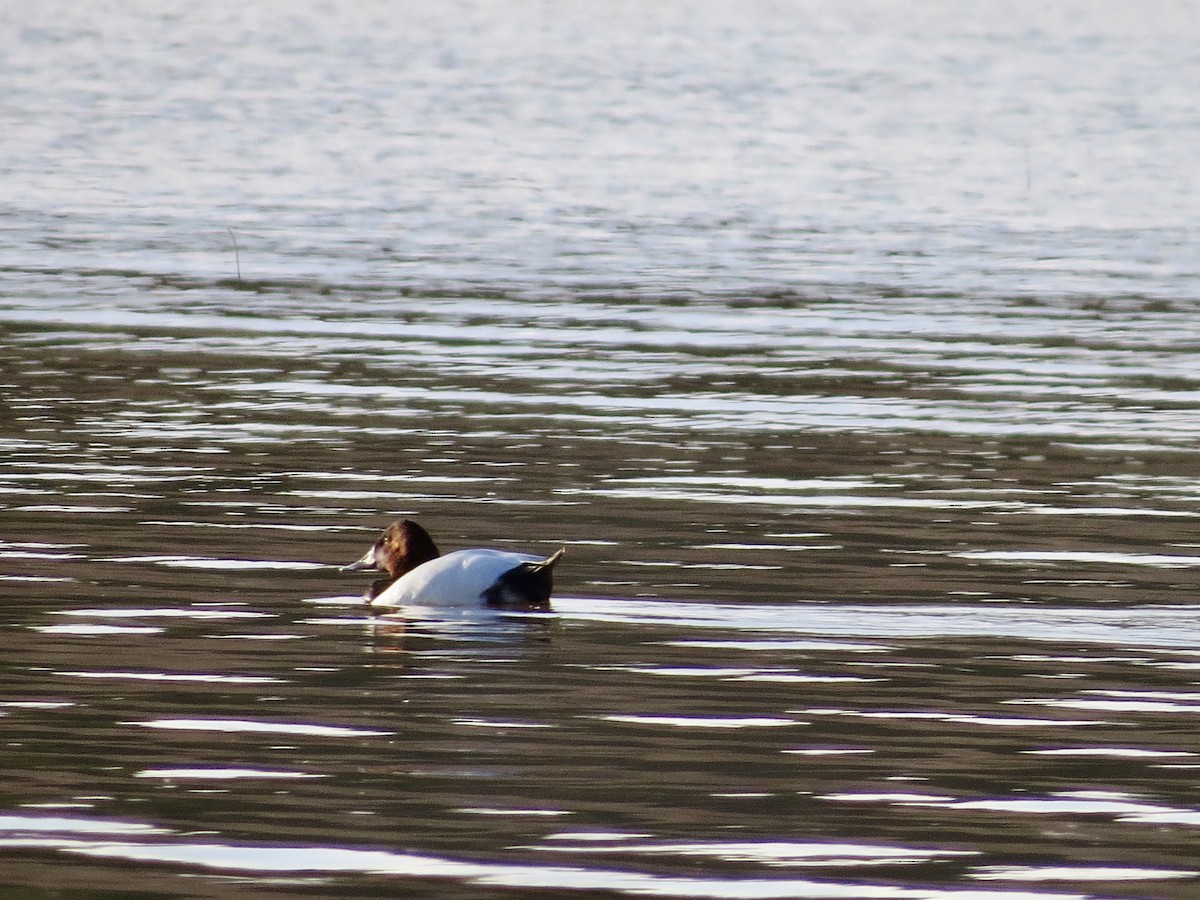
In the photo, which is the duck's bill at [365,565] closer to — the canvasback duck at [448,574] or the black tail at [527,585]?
the canvasback duck at [448,574]

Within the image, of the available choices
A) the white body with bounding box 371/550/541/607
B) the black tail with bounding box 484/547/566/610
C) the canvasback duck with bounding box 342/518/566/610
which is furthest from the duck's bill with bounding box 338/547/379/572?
the black tail with bounding box 484/547/566/610

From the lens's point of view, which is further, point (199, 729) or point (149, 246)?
point (149, 246)

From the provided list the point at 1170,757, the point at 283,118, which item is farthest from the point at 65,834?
the point at 283,118

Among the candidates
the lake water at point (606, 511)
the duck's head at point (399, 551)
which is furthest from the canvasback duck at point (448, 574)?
the lake water at point (606, 511)

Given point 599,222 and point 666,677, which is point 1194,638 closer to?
point 666,677

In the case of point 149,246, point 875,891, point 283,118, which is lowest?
point 875,891

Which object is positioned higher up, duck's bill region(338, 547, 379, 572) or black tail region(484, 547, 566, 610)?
duck's bill region(338, 547, 379, 572)

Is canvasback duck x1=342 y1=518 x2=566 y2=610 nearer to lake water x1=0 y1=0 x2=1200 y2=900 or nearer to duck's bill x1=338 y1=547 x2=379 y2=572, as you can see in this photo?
duck's bill x1=338 y1=547 x2=379 y2=572

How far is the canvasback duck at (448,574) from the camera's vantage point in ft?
32.6

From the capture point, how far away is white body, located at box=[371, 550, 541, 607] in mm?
10094

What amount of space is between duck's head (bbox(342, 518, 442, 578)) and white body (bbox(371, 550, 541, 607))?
19cm

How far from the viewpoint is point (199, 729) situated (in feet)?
26.3

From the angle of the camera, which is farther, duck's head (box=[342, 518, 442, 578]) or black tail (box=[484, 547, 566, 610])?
duck's head (box=[342, 518, 442, 578])

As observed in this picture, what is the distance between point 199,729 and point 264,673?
82 centimetres
